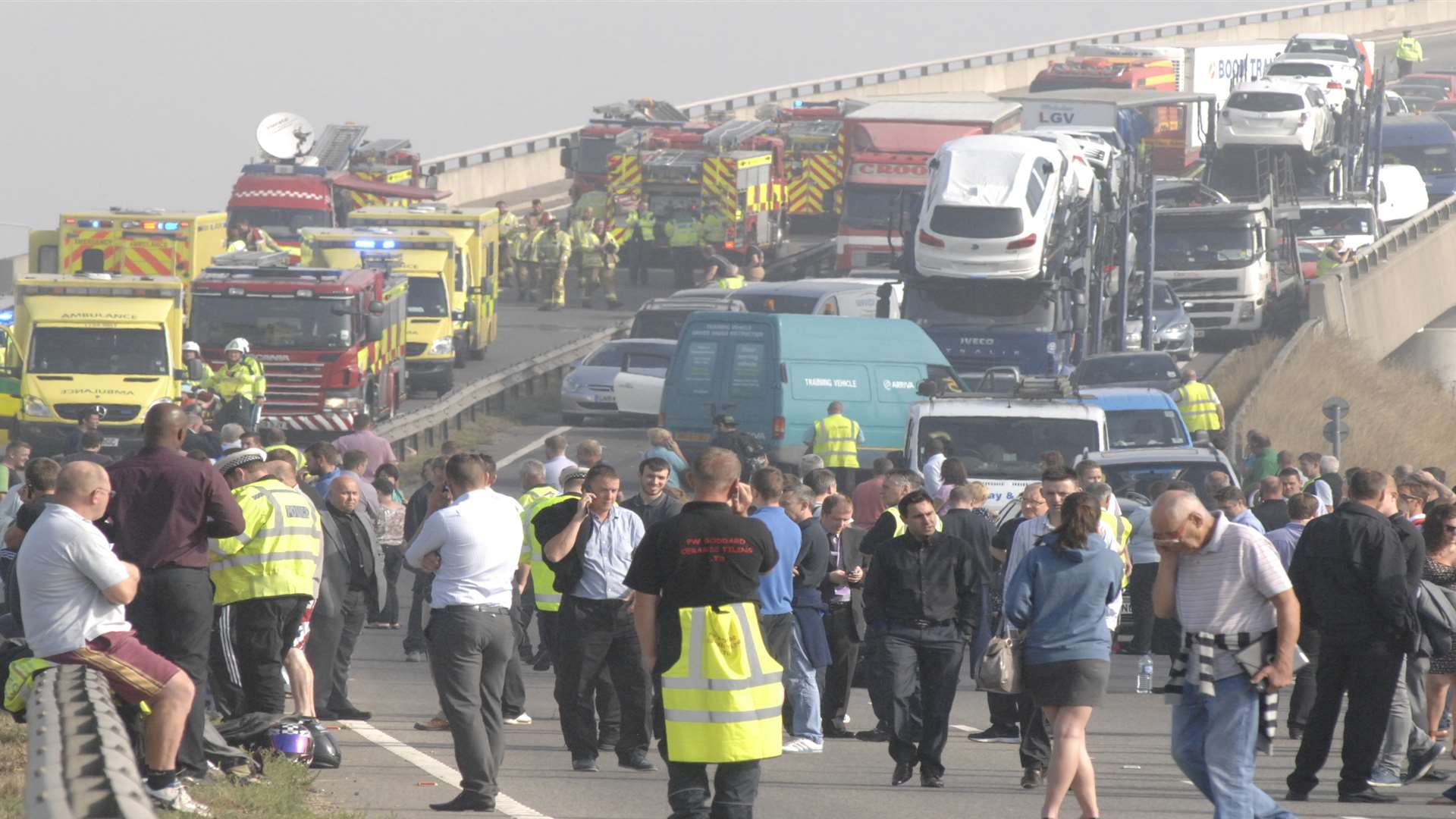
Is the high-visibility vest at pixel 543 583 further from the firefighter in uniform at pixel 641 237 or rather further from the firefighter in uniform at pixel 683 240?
the firefighter in uniform at pixel 641 237

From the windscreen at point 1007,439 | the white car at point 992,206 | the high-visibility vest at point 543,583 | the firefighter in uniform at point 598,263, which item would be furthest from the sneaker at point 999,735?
the firefighter in uniform at point 598,263

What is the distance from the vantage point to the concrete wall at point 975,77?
2483 inches

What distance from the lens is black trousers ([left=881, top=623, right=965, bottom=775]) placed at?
11.1 metres

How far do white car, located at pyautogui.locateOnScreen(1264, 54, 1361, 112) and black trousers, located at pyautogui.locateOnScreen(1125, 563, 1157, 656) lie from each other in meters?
36.5

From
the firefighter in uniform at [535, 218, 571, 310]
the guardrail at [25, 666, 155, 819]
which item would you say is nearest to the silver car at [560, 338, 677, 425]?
the firefighter in uniform at [535, 218, 571, 310]

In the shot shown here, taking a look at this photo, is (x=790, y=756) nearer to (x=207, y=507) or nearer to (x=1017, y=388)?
(x=207, y=507)

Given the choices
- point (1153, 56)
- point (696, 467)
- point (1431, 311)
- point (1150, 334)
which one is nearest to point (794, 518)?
point (696, 467)

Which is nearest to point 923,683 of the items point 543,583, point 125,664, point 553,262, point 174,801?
point 543,583

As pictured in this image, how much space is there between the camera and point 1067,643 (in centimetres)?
970

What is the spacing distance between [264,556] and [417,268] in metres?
24.9

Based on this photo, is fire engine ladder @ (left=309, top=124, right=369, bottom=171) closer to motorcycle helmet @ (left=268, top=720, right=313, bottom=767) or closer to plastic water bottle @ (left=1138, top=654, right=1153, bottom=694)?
plastic water bottle @ (left=1138, top=654, right=1153, bottom=694)

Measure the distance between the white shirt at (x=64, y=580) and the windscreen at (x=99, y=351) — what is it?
20.0 m

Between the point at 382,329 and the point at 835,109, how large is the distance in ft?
83.4

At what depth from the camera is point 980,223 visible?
3158cm
